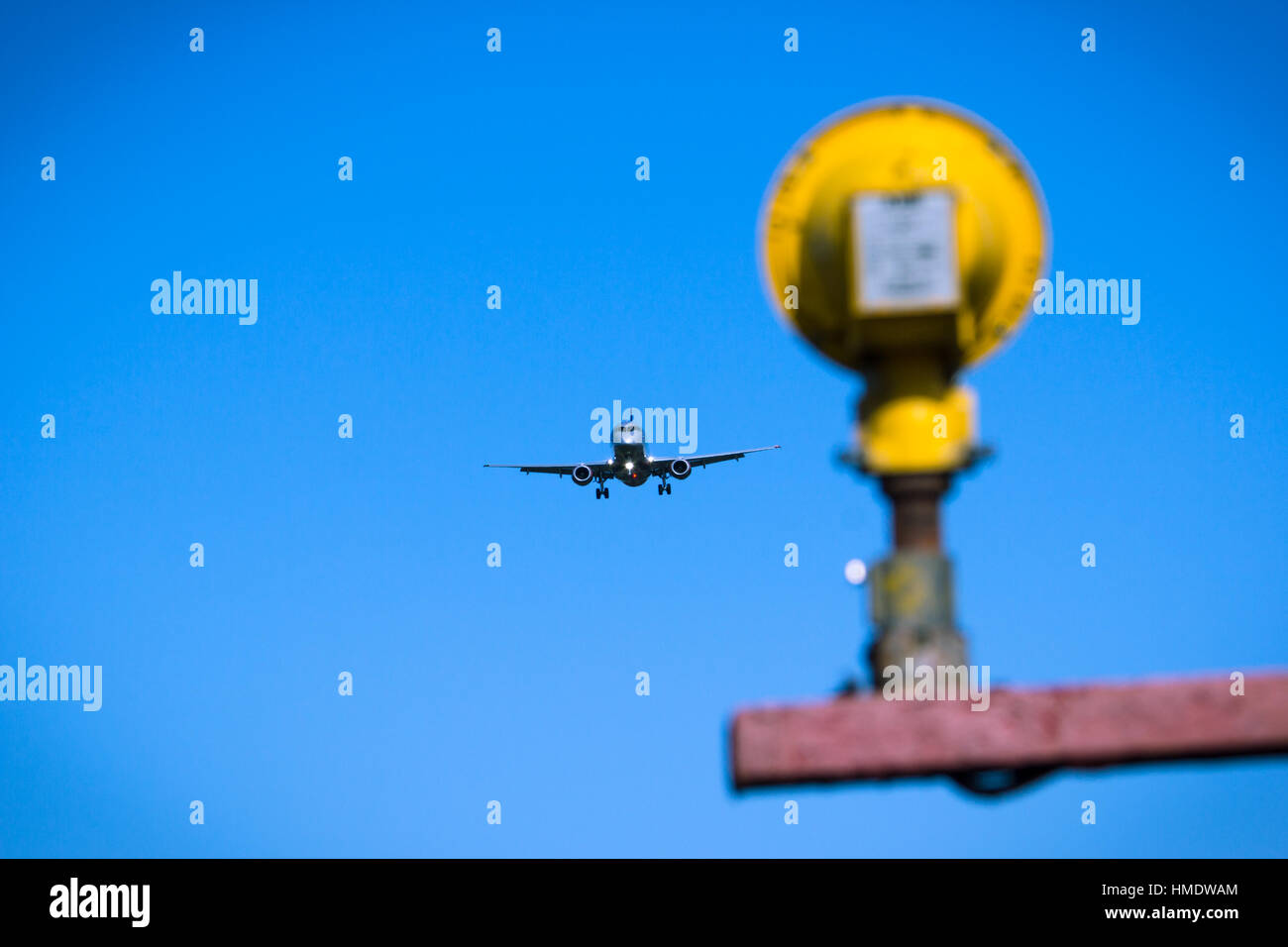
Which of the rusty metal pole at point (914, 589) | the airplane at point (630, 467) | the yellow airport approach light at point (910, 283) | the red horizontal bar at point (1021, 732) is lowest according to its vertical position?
the red horizontal bar at point (1021, 732)

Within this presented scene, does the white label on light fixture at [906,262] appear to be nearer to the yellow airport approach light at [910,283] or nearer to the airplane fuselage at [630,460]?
the yellow airport approach light at [910,283]

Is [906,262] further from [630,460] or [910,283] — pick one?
[630,460]

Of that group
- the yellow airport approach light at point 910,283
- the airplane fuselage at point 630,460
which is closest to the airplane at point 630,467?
the airplane fuselage at point 630,460

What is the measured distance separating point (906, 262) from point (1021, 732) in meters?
1.65

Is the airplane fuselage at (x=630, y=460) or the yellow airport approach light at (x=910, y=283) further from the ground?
the airplane fuselage at (x=630, y=460)

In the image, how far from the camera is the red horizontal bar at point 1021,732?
16.3ft

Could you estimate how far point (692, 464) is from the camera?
208ft

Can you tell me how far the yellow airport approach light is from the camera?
17.4ft

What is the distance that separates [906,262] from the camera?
17.3 feet

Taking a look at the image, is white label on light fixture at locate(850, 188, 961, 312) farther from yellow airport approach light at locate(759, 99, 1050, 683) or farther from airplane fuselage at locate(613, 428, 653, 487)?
airplane fuselage at locate(613, 428, 653, 487)

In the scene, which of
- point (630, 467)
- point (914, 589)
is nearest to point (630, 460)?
point (630, 467)

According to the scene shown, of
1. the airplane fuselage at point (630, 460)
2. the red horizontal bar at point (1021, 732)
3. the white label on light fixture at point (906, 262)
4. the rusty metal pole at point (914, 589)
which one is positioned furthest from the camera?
the airplane fuselage at point (630, 460)
